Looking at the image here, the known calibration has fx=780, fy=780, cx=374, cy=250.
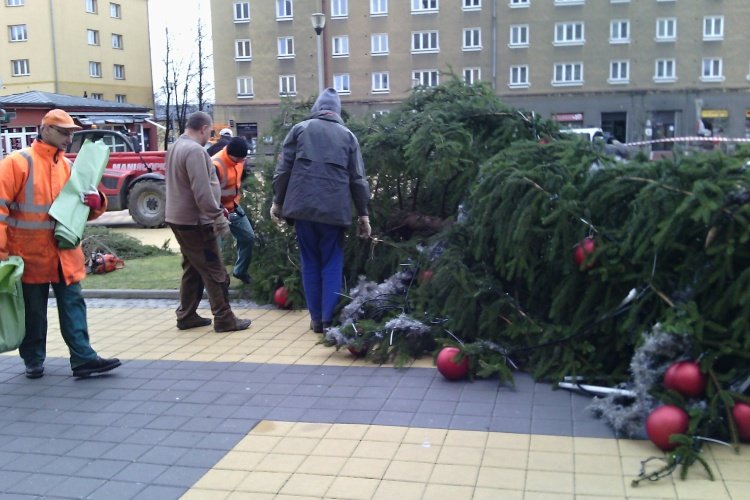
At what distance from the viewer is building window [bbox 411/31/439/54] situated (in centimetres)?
5272

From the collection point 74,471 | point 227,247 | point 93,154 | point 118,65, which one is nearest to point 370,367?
point 74,471

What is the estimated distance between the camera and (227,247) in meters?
9.12

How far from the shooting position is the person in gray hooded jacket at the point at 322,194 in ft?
21.9

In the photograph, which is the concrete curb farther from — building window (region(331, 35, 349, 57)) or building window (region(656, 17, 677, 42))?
building window (region(656, 17, 677, 42))

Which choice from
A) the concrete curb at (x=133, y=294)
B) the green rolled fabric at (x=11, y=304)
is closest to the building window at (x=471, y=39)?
the concrete curb at (x=133, y=294)

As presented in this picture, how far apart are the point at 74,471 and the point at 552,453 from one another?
2646 millimetres

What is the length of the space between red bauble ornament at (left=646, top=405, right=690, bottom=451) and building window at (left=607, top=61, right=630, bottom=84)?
4953 centimetres

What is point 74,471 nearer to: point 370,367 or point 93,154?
point 370,367

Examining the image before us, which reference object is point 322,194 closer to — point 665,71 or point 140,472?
point 140,472

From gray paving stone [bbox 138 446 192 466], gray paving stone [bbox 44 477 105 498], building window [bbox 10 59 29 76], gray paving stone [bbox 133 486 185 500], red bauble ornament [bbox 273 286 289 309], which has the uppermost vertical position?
building window [bbox 10 59 29 76]

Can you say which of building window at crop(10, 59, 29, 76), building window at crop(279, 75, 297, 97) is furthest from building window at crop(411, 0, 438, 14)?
building window at crop(10, 59, 29, 76)

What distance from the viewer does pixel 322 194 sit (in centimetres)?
667

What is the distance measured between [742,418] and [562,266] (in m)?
1.51

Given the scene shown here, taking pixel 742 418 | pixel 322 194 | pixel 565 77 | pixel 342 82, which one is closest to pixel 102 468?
pixel 322 194
